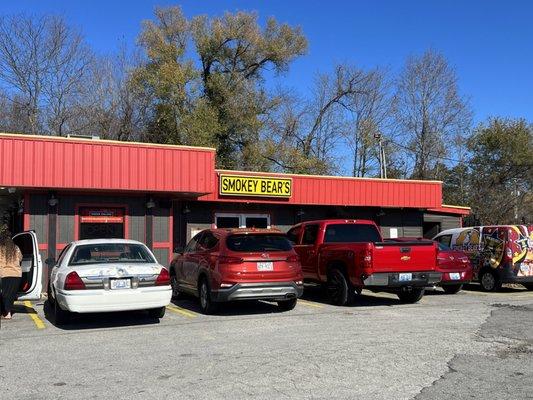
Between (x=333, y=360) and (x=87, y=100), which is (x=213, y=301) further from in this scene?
(x=87, y=100)

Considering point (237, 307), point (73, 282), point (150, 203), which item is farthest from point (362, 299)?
point (73, 282)

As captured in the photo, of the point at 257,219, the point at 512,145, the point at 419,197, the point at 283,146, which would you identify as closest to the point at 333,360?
the point at 257,219

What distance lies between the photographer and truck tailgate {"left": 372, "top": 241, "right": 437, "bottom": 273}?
1202 centimetres

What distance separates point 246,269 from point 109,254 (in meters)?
2.53

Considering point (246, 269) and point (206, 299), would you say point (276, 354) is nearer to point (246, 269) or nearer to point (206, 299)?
point (246, 269)

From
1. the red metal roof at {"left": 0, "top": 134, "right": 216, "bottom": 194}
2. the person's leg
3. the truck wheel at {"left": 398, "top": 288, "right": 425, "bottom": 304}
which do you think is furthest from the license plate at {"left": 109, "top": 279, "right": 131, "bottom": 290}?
the truck wheel at {"left": 398, "top": 288, "right": 425, "bottom": 304}

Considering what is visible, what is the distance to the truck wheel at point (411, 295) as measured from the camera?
43.3ft

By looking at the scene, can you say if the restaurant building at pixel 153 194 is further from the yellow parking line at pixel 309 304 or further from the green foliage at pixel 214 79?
the green foliage at pixel 214 79

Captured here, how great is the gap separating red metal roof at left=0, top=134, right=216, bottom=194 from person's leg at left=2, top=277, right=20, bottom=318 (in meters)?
4.11

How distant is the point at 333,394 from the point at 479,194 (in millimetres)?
36276

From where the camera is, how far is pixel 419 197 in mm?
22375

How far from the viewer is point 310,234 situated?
14219 millimetres

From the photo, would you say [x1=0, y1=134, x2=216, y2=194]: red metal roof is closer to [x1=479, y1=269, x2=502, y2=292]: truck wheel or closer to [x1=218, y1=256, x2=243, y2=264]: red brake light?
[x1=218, y1=256, x2=243, y2=264]: red brake light

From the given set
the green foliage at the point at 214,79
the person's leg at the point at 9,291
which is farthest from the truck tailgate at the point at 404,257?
the green foliage at the point at 214,79
